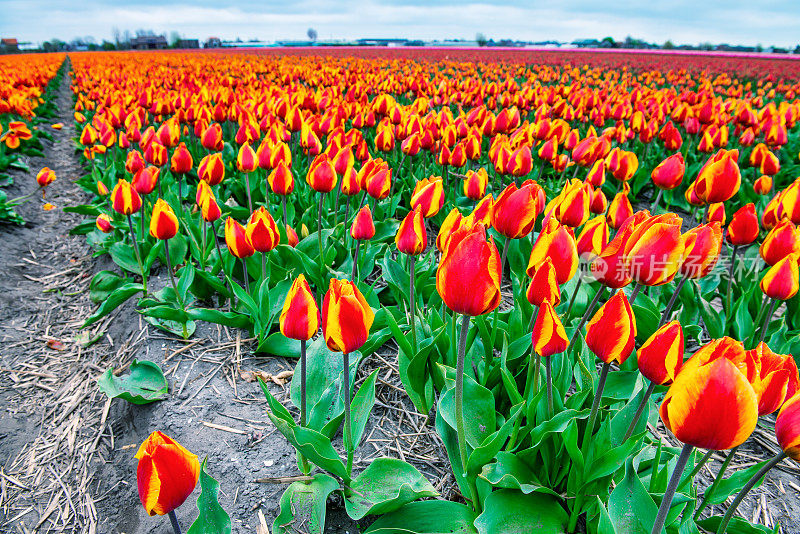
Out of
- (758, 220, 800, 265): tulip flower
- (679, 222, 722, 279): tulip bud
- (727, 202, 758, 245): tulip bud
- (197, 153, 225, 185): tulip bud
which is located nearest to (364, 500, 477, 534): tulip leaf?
(679, 222, 722, 279): tulip bud

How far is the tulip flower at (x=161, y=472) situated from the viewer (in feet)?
3.53

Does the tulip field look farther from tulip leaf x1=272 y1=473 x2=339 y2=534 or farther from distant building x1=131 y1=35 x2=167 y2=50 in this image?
distant building x1=131 y1=35 x2=167 y2=50

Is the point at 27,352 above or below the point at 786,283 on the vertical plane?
below

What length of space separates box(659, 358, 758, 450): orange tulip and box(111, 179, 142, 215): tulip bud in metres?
2.71

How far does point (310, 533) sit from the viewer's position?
1.66m

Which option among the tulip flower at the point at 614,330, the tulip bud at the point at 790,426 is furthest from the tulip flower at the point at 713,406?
the tulip flower at the point at 614,330

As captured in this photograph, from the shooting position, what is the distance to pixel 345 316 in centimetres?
135

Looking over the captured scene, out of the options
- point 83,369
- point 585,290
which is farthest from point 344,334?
point 83,369

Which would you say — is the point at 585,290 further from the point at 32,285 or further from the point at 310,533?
the point at 32,285

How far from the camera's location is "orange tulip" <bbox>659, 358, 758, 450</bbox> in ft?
2.80

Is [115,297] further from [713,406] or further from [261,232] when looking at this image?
[713,406]

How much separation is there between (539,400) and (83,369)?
8.64ft

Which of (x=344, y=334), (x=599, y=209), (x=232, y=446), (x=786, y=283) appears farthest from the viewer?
(x=599, y=209)

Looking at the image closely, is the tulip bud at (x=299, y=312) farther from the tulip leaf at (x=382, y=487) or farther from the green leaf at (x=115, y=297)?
the green leaf at (x=115, y=297)
